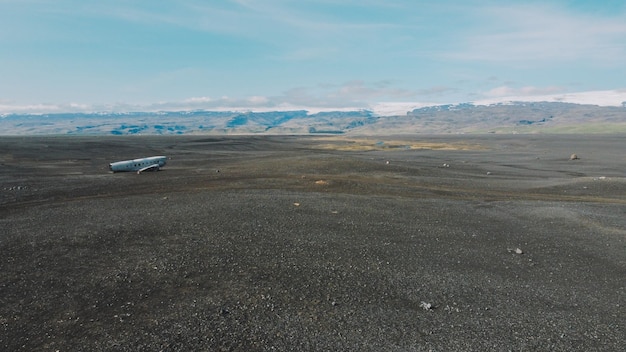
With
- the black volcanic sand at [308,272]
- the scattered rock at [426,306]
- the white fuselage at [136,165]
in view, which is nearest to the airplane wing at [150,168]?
the white fuselage at [136,165]

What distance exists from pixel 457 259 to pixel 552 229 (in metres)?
9.69

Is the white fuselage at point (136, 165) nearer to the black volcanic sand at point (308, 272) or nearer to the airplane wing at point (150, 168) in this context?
the airplane wing at point (150, 168)

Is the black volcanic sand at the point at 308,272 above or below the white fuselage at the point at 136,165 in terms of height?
below

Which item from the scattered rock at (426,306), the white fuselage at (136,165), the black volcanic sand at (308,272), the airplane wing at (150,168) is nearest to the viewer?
the black volcanic sand at (308,272)

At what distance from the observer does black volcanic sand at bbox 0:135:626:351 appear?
11789 mm

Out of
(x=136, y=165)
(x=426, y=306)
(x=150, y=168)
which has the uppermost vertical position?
(x=136, y=165)

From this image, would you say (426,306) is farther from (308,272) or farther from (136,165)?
(136,165)

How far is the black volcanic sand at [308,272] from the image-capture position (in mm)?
11789

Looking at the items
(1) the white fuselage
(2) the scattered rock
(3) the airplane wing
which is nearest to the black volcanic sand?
(2) the scattered rock

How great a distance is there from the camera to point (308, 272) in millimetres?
16562

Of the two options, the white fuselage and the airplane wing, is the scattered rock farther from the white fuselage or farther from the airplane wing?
the white fuselage

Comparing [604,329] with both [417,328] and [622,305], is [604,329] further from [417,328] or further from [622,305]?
[417,328]

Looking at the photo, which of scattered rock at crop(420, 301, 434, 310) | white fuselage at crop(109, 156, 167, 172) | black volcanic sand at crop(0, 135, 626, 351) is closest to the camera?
black volcanic sand at crop(0, 135, 626, 351)

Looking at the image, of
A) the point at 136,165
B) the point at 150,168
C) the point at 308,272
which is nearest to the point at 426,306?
the point at 308,272
